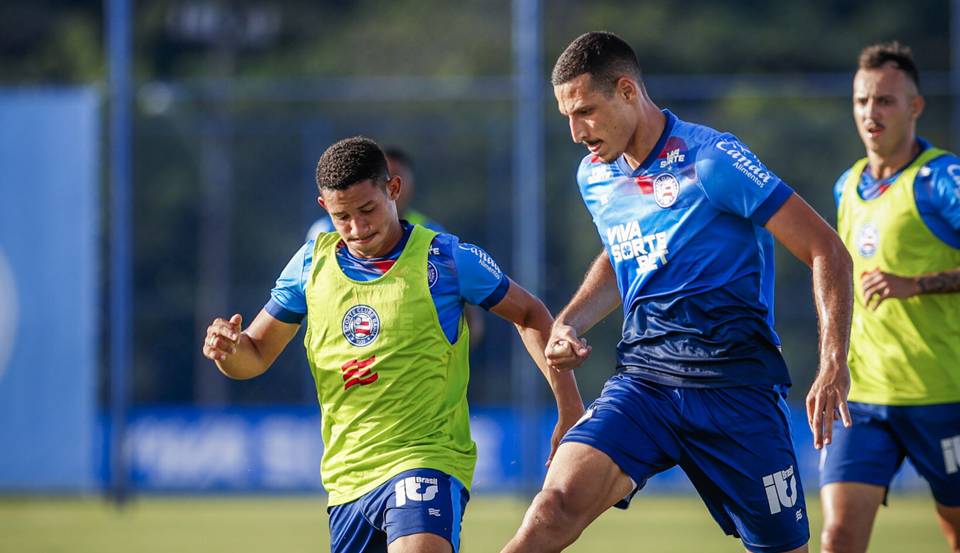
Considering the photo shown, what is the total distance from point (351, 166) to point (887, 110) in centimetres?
262

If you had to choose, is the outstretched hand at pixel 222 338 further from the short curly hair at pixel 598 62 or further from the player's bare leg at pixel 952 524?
the player's bare leg at pixel 952 524

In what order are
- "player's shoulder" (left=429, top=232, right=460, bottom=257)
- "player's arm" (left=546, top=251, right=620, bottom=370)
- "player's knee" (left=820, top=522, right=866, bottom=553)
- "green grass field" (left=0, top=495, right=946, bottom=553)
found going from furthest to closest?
"green grass field" (left=0, top=495, right=946, bottom=553), "player's knee" (left=820, top=522, right=866, bottom=553), "player's shoulder" (left=429, top=232, right=460, bottom=257), "player's arm" (left=546, top=251, right=620, bottom=370)

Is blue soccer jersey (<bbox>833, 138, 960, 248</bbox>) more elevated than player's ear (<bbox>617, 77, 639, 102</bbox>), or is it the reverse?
player's ear (<bbox>617, 77, 639, 102</bbox>)

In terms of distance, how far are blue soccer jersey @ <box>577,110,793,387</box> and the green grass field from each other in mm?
4646

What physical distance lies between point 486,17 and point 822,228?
26.6 meters

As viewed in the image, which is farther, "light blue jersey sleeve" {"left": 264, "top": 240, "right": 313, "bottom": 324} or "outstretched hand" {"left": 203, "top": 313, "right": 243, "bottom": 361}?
"light blue jersey sleeve" {"left": 264, "top": 240, "right": 313, "bottom": 324}

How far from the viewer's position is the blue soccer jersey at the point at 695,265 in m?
5.20

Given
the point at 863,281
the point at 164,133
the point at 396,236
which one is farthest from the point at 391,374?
the point at 164,133

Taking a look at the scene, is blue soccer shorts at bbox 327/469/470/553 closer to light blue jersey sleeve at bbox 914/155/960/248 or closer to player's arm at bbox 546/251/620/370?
player's arm at bbox 546/251/620/370

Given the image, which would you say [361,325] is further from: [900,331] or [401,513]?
[900,331]

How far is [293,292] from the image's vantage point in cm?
572

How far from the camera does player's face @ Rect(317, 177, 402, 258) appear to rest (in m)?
5.52

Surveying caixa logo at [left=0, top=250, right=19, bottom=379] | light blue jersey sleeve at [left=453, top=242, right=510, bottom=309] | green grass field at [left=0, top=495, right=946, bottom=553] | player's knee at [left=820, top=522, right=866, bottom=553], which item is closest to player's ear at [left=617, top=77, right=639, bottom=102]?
light blue jersey sleeve at [left=453, top=242, right=510, bottom=309]

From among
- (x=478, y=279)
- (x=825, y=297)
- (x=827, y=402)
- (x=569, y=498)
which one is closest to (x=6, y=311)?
(x=478, y=279)
